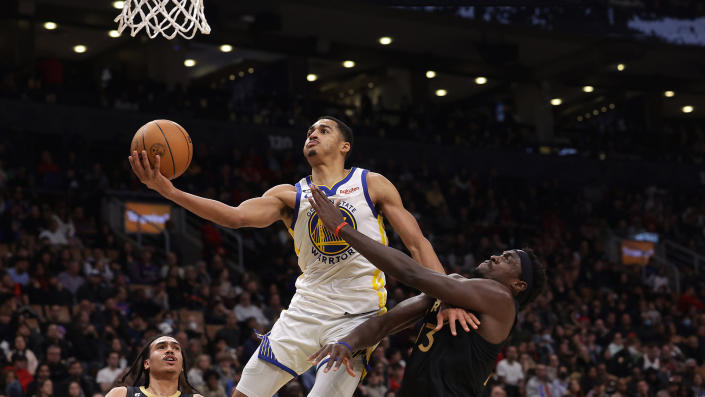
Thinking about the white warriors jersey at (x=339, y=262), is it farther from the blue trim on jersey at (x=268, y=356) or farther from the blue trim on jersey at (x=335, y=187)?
the blue trim on jersey at (x=268, y=356)

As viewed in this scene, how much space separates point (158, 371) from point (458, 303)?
6.12 ft

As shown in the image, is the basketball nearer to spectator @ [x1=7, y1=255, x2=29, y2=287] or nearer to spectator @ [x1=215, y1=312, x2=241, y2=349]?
spectator @ [x1=215, y1=312, x2=241, y2=349]

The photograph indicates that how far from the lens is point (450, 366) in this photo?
4.47m

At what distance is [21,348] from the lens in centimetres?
1016

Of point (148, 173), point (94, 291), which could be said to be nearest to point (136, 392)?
point (148, 173)

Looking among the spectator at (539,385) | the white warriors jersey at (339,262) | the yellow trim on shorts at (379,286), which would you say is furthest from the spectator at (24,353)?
the spectator at (539,385)

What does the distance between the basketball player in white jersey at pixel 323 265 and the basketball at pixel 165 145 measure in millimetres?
204

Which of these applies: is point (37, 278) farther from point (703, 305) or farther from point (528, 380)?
point (703, 305)

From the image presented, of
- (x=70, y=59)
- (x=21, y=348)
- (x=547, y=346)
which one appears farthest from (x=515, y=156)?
(x=21, y=348)

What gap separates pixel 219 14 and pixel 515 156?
8.38 metres

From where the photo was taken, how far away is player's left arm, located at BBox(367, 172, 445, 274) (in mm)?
5344

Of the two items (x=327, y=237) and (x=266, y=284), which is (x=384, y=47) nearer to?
(x=266, y=284)

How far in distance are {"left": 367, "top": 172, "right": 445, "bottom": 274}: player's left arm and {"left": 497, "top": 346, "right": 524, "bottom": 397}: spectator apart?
25.5 feet

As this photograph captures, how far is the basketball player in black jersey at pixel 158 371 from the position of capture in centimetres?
538
